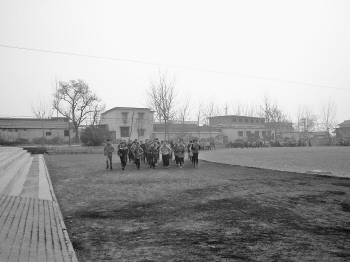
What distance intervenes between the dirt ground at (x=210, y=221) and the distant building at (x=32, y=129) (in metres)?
42.7

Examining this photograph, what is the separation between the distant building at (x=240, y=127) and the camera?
62.5 metres

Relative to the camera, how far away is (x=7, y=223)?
481 centimetres

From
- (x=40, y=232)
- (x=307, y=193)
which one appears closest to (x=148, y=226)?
(x=40, y=232)

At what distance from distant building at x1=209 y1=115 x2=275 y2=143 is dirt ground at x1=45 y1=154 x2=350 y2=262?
5253 centimetres

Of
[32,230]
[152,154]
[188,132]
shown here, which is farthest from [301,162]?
[188,132]

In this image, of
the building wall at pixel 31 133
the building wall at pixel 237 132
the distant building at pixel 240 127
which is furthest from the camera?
the distant building at pixel 240 127

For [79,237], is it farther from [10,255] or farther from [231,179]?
[231,179]

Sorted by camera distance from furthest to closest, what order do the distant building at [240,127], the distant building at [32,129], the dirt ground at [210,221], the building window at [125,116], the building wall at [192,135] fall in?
the distant building at [240,127] < the building window at [125,116] < the building wall at [192,135] < the distant building at [32,129] < the dirt ground at [210,221]

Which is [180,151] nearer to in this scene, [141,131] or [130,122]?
[141,131]

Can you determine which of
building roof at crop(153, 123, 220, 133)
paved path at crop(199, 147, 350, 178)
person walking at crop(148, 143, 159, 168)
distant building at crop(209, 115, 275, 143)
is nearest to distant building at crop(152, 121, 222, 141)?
building roof at crop(153, 123, 220, 133)

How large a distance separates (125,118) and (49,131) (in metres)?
13.7

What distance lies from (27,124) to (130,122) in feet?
60.3

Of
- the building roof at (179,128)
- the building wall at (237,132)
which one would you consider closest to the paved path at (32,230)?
the building roof at (179,128)

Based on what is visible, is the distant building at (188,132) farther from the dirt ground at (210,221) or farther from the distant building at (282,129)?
the dirt ground at (210,221)
